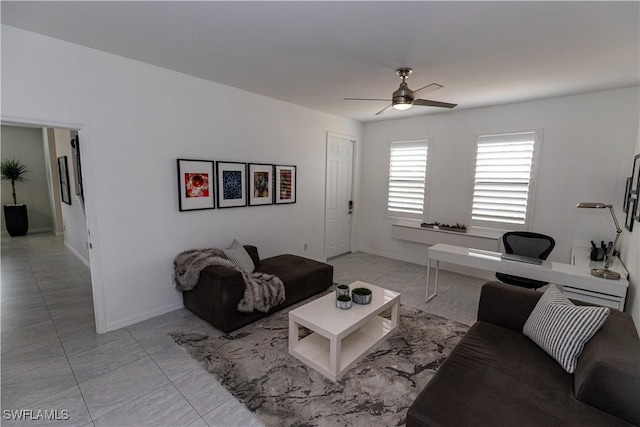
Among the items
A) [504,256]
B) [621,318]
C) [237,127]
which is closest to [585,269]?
[504,256]

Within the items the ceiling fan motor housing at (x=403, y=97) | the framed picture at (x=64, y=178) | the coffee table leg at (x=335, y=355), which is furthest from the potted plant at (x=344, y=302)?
the framed picture at (x=64, y=178)

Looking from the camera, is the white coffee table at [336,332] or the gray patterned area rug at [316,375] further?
the white coffee table at [336,332]

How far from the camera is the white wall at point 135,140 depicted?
7.84 ft

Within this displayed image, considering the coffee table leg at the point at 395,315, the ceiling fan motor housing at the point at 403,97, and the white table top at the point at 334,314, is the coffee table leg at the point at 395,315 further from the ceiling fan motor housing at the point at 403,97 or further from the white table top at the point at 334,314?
the ceiling fan motor housing at the point at 403,97

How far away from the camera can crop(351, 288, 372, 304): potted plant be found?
105 inches

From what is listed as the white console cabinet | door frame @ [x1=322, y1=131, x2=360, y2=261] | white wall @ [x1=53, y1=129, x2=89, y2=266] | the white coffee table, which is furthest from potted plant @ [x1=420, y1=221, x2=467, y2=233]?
white wall @ [x1=53, y1=129, x2=89, y2=266]

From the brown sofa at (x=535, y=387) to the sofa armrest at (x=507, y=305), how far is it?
26 cm

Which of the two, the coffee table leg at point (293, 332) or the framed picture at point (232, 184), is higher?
the framed picture at point (232, 184)

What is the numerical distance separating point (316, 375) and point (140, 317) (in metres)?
2.07

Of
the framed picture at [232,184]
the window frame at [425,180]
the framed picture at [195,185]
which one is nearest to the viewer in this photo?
the framed picture at [195,185]

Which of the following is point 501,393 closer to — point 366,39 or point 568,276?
point 568,276

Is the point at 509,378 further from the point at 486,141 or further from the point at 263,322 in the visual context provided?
the point at 486,141

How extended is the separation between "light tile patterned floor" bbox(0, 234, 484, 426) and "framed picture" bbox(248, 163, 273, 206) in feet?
5.53

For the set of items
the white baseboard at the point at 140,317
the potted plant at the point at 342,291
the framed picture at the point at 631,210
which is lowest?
the white baseboard at the point at 140,317
